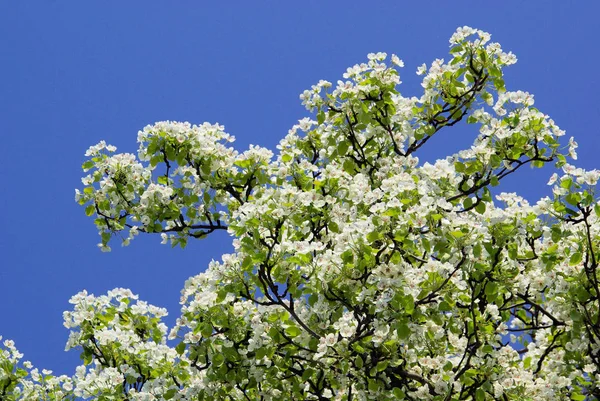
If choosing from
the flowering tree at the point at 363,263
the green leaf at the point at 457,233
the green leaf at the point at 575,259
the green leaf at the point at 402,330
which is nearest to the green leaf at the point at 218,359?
the flowering tree at the point at 363,263

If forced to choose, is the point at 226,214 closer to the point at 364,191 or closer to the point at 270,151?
the point at 270,151

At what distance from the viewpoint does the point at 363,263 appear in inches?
209

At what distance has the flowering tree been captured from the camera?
5531 millimetres

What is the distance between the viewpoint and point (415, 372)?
6387 millimetres

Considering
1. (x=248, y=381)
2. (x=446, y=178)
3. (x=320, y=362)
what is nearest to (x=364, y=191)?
(x=446, y=178)

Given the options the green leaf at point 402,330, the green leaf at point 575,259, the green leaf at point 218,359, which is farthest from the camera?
the green leaf at point 218,359

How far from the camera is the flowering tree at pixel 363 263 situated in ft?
18.1

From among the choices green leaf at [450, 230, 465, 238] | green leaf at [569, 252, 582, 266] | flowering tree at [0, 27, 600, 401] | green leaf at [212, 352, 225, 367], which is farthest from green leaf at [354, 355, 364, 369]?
green leaf at [569, 252, 582, 266]

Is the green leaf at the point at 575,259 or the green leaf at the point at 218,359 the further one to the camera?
the green leaf at the point at 218,359

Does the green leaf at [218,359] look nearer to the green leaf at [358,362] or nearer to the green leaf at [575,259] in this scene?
the green leaf at [358,362]

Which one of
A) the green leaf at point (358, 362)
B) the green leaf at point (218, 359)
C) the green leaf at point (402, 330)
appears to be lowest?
the green leaf at point (402, 330)

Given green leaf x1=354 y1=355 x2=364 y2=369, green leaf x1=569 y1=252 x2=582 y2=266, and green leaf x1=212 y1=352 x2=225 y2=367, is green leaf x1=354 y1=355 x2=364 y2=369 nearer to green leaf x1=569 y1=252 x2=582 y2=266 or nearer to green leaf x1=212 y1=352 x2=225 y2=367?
green leaf x1=212 y1=352 x2=225 y2=367

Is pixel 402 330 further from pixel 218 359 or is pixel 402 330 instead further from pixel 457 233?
pixel 218 359

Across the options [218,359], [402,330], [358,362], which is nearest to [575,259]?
[402,330]
